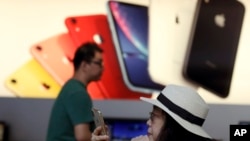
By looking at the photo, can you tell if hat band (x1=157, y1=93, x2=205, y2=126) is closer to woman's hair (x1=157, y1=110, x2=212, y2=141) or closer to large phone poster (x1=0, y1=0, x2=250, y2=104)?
woman's hair (x1=157, y1=110, x2=212, y2=141)

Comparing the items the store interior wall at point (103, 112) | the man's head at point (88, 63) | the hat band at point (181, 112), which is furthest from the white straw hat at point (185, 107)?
the store interior wall at point (103, 112)

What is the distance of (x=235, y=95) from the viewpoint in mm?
3555

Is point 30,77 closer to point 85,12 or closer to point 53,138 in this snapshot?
point 85,12

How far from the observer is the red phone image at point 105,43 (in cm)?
354

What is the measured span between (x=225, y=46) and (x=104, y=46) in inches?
30.7

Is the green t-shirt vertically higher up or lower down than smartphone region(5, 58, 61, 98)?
higher up

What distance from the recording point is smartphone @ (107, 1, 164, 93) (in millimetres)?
3547

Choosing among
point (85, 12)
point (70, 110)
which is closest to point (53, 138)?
point (70, 110)

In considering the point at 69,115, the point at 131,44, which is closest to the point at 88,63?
the point at 69,115

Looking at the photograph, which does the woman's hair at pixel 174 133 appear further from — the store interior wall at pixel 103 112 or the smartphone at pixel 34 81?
the smartphone at pixel 34 81

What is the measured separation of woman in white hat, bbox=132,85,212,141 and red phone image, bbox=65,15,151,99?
159cm

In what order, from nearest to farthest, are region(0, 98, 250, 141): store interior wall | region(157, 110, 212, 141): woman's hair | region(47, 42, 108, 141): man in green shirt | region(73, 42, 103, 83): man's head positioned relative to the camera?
region(157, 110, 212, 141): woman's hair, region(47, 42, 108, 141): man in green shirt, region(73, 42, 103, 83): man's head, region(0, 98, 250, 141): store interior wall

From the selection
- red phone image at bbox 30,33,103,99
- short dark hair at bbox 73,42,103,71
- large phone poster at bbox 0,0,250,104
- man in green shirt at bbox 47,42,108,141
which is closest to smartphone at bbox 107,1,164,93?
large phone poster at bbox 0,0,250,104

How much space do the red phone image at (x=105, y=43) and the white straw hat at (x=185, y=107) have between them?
159 cm
